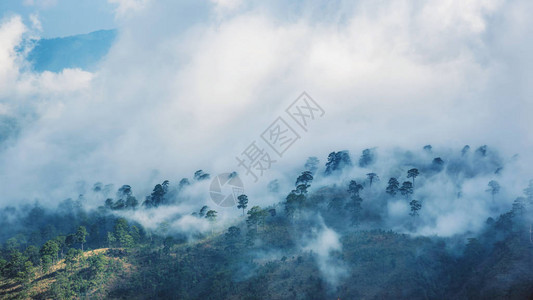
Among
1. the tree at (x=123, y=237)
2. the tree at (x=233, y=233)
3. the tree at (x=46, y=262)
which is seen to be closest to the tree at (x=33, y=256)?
the tree at (x=46, y=262)

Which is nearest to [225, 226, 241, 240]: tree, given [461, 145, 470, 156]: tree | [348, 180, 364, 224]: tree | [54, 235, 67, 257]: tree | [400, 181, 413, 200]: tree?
[348, 180, 364, 224]: tree

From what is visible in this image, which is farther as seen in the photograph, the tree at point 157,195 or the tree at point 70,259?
the tree at point 157,195

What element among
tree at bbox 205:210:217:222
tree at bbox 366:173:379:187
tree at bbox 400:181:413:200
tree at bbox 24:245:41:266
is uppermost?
tree at bbox 24:245:41:266

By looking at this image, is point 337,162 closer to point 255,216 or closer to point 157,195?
point 255,216

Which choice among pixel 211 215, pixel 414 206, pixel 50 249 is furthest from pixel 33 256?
→ pixel 414 206

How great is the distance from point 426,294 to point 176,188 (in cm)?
12678

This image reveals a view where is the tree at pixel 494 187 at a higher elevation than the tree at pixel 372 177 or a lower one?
lower

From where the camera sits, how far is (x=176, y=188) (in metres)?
174

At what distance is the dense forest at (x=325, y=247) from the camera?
8712cm

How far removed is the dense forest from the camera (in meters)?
87.1

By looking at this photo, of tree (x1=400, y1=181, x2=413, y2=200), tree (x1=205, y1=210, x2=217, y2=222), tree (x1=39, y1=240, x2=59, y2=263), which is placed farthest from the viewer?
tree (x1=205, y1=210, x2=217, y2=222)

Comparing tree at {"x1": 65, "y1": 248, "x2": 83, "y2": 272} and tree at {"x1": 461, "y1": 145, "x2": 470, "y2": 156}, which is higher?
tree at {"x1": 65, "y1": 248, "x2": 83, "y2": 272}

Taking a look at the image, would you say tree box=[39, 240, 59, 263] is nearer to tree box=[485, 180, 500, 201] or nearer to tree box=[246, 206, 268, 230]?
tree box=[246, 206, 268, 230]

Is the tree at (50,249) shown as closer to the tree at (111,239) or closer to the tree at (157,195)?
the tree at (111,239)
